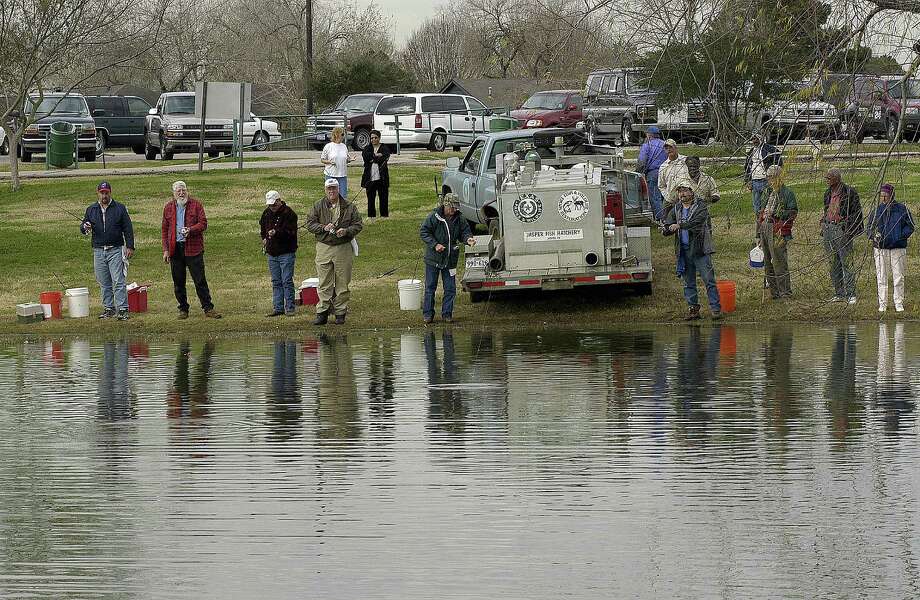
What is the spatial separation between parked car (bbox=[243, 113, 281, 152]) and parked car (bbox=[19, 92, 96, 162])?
4.56 meters

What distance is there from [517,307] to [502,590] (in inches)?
481

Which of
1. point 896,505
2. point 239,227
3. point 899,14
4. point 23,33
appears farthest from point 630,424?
point 23,33

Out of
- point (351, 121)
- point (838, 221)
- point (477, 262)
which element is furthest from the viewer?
point (351, 121)

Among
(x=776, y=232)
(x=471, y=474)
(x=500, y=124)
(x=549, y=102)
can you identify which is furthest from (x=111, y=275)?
(x=549, y=102)

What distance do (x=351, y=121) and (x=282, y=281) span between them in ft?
78.9

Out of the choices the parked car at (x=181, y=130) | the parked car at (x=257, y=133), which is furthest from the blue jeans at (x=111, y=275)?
the parked car at (x=257, y=133)

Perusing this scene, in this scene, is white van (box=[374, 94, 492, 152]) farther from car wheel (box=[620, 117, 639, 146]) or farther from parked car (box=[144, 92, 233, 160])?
car wheel (box=[620, 117, 639, 146])

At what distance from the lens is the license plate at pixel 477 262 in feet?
60.6

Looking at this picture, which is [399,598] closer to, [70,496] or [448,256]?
[70,496]

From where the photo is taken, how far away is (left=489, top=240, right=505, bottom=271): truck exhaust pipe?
1842 cm

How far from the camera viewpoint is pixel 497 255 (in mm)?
18547

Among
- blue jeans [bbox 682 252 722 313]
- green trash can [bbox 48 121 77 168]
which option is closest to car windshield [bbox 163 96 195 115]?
green trash can [bbox 48 121 77 168]

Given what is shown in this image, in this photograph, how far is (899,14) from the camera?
38.5 feet

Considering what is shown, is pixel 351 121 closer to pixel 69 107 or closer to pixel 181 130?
pixel 181 130
